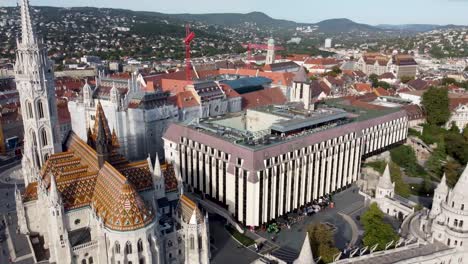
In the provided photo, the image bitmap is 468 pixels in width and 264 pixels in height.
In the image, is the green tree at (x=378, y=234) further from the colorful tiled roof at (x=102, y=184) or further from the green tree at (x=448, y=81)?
the green tree at (x=448, y=81)

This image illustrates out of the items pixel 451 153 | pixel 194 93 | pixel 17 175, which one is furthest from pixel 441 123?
pixel 17 175

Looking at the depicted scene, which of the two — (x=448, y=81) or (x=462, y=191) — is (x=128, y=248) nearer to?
(x=462, y=191)

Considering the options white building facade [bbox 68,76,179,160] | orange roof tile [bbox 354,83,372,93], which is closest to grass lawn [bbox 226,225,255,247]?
white building facade [bbox 68,76,179,160]

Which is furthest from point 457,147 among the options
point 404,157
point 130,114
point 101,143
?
point 101,143

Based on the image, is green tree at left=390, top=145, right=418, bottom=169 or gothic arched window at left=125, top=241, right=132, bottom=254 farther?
green tree at left=390, top=145, right=418, bottom=169

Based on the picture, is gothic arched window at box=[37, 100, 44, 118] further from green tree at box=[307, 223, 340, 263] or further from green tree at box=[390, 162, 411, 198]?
green tree at box=[390, 162, 411, 198]

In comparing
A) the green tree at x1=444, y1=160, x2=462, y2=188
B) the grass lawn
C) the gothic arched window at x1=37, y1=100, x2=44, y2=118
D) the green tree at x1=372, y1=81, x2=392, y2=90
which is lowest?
the grass lawn

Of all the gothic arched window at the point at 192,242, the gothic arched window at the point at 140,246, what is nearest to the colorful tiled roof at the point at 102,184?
the gothic arched window at the point at 140,246

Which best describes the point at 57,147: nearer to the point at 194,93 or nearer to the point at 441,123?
the point at 194,93
